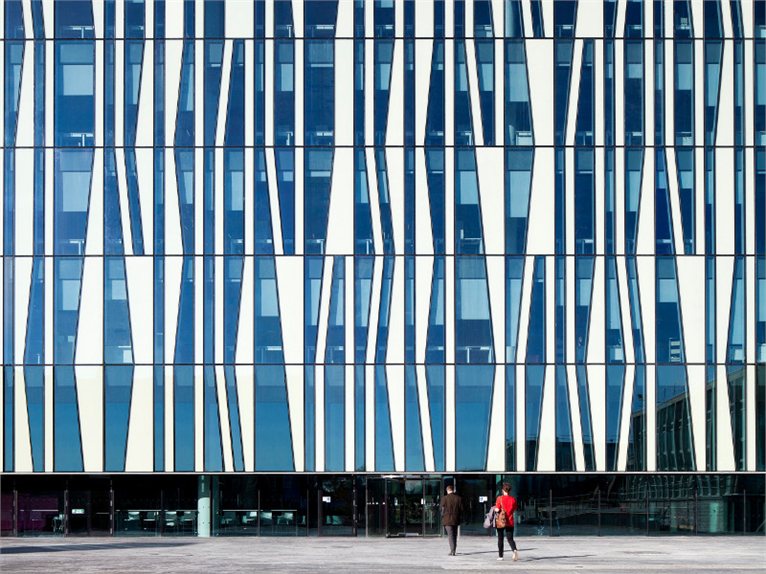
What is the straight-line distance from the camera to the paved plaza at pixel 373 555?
1067 inches

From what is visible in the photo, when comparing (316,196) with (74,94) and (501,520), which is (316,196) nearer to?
(74,94)

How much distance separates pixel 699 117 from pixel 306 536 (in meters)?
19.1

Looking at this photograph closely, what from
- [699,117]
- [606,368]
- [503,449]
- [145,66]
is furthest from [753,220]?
[145,66]

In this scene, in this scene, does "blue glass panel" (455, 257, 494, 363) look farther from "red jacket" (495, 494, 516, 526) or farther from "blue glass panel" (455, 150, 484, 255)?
"red jacket" (495, 494, 516, 526)

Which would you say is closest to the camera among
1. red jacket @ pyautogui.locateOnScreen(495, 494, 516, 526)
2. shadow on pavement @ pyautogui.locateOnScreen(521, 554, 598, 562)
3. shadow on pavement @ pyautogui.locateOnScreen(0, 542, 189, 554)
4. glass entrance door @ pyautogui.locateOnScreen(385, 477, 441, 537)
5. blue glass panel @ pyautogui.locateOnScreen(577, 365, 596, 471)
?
red jacket @ pyautogui.locateOnScreen(495, 494, 516, 526)

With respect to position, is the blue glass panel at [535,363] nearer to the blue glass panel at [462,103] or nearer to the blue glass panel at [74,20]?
the blue glass panel at [462,103]

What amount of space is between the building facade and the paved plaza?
2796 millimetres

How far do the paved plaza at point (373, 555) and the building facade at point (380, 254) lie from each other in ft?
9.17

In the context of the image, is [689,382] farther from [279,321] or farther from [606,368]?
[279,321]

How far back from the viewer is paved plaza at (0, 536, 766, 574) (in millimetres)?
Answer: 27109

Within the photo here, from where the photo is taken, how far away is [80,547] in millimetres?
36656

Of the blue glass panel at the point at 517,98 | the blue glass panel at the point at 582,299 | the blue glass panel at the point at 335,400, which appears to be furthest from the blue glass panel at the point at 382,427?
the blue glass panel at the point at 517,98

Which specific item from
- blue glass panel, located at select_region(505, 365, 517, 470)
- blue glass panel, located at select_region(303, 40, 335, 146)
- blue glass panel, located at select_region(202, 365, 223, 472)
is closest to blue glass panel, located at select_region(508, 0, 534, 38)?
blue glass panel, located at select_region(303, 40, 335, 146)

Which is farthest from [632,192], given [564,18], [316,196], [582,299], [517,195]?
[316,196]
